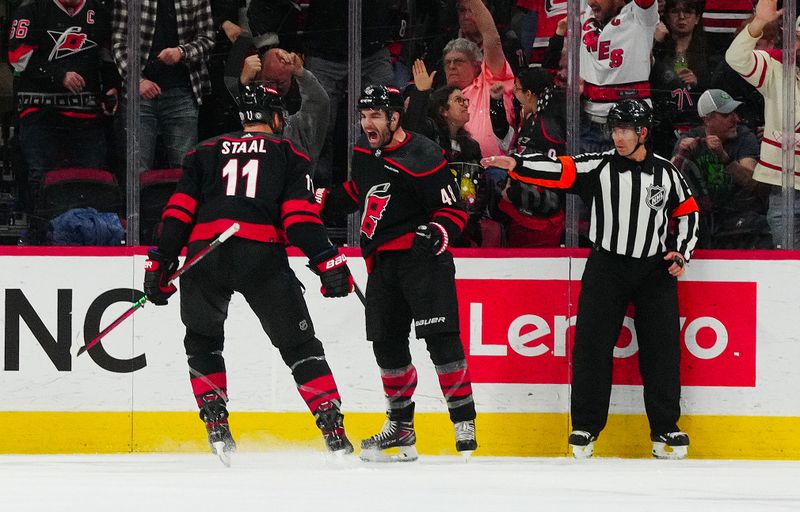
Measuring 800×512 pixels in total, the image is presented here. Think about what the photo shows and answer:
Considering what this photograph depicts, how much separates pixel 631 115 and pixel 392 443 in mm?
1556

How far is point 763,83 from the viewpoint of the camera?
547 centimetres

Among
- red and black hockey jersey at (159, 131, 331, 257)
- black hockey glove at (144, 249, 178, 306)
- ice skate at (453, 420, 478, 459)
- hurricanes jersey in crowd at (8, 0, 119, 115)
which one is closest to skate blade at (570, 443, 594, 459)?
ice skate at (453, 420, 478, 459)

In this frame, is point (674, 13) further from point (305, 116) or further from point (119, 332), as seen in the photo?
point (119, 332)

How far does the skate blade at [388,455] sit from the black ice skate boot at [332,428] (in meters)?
0.29

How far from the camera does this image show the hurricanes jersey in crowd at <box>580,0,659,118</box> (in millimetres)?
5453

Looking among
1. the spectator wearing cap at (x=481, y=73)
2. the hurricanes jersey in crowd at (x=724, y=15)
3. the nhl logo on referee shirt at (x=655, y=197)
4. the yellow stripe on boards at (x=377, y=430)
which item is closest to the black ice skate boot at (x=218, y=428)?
the yellow stripe on boards at (x=377, y=430)

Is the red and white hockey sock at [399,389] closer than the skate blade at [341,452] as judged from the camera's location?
No

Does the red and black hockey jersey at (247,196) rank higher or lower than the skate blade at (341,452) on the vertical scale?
higher

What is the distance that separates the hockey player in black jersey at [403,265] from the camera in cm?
496

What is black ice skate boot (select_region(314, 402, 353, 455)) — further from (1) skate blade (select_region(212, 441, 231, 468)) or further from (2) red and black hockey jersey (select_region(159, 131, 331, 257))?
(2) red and black hockey jersey (select_region(159, 131, 331, 257))

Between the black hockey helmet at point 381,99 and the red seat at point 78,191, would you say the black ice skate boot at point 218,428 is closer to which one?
the red seat at point 78,191

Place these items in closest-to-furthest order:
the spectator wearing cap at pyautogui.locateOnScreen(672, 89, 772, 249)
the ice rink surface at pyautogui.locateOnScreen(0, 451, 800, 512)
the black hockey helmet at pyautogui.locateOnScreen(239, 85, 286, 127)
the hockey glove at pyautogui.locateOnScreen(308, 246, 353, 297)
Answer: the ice rink surface at pyautogui.locateOnScreen(0, 451, 800, 512) < the hockey glove at pyautogui.locateOnScreen(308, 246, 353, 297) < the black hockey helmet at pyautogui.locateOnScreen(239, 85, 286, 127) < the spectator wearing cap at pyautogui.locateOnScreen(672, 89, 772, 249)

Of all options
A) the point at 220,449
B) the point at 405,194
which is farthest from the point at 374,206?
the point at 220,449

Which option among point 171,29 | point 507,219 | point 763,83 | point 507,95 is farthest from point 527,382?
point 171,29
